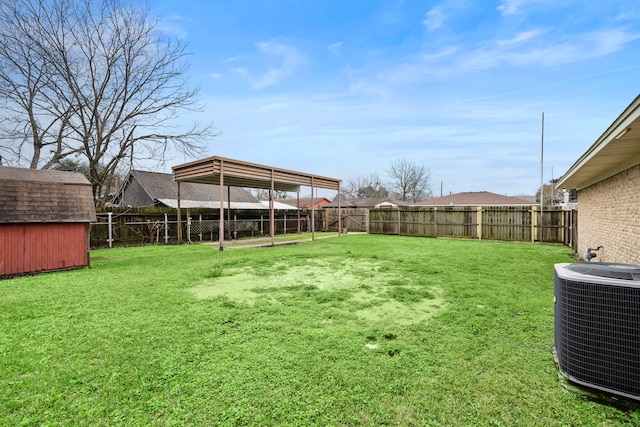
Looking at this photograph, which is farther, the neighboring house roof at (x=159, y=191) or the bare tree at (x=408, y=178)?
the bare tree at (x=408, y=178)

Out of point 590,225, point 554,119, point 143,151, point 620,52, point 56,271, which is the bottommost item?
point 56,271

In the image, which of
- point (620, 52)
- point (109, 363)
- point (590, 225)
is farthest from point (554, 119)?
point (109, 363)

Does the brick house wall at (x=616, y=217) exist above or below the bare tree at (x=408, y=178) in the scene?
below

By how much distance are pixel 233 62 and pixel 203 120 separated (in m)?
5.14

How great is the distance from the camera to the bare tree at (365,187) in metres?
56.0

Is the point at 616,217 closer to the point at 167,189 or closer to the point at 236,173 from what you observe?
the point at 236,173

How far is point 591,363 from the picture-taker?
84.7 inches

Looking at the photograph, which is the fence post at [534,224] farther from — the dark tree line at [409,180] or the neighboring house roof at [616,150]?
the dark tree line at [409,180]

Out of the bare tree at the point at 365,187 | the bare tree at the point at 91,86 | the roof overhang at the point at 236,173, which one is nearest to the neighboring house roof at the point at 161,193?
the bare tree at the point at 91,86

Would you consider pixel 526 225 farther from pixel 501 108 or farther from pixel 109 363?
pixel 109 363

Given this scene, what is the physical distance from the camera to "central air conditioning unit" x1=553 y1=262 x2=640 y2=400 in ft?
6.51

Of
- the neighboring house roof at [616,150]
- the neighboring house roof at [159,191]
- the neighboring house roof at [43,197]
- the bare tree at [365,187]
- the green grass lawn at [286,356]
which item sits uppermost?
the bare tree at [365,187]

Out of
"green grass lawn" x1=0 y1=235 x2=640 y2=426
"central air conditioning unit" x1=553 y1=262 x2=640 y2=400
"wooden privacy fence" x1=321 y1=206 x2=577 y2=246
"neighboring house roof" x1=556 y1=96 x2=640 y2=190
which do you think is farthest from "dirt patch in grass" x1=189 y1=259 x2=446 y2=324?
"wooden privacy fence" x1=321 y1=206 x2=577 y2=246

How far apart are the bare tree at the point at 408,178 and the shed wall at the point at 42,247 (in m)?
45.9
